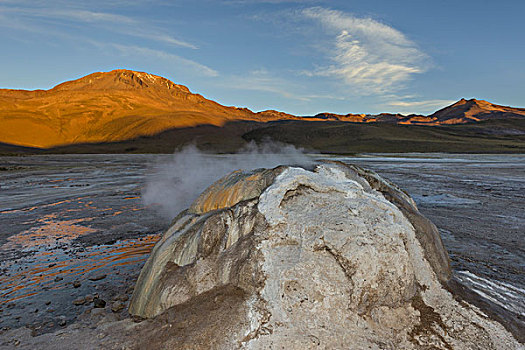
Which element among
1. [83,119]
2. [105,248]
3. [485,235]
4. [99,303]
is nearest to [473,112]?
[83,119]

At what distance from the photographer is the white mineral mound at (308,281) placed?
2.79 m

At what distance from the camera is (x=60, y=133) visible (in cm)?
7006

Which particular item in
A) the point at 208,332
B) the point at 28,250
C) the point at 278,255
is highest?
the point at 278,255

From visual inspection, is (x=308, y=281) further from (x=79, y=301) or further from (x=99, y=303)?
(x=79, y=301)

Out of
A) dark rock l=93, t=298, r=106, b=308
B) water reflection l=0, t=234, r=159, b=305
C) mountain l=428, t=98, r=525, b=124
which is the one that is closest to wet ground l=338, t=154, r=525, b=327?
dark rock l=93, t=298, r=106, b=308

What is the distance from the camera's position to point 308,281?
300 cm

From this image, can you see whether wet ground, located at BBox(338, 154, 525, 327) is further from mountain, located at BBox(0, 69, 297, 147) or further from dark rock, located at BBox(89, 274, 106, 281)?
mountain, located at BBox(0, 69, 297, 147)

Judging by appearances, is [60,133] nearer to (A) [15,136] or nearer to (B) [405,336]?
(A) [15,136]

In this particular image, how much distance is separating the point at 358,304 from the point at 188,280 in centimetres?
159

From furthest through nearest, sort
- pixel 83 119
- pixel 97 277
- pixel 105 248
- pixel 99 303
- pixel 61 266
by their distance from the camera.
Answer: pixel 83 119, pixel 105 248, pixel 61 266, pixel 97 277, pixel 99 303

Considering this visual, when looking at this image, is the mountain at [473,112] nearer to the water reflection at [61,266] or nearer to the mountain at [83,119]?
the mountain at [83,119]

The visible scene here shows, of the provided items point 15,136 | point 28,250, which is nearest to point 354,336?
point 28,250

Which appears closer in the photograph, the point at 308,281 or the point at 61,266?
the point at 308,281

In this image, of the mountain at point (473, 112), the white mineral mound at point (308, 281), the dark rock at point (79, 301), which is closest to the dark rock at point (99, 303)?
the dark rock at point (79, 301)
